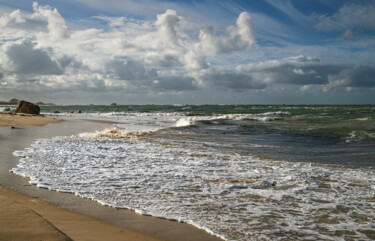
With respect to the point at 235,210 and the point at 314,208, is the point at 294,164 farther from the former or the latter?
the point at 235,210

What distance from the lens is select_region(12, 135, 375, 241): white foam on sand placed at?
3.91 metres

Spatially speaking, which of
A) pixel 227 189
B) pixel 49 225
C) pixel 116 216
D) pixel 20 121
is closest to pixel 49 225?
pixel 49 225

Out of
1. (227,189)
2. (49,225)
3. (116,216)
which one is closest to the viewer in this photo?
(49,225)

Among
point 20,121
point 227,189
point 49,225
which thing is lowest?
point 227,189

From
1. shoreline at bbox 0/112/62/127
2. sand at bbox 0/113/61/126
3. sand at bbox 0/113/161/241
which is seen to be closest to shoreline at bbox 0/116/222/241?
sand at bbox 0/113/161/241

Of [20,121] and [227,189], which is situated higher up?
[20,121]

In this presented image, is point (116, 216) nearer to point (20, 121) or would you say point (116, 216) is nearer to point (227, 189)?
point (227, 189)

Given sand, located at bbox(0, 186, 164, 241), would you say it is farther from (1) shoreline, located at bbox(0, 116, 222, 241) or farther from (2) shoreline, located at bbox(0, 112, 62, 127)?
(2) shoreline, located at bbox(0, 112, 62, 127)

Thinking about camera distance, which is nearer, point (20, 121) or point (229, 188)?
point (229, 188)

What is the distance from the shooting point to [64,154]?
8469 mm

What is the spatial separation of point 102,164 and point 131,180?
178 cm

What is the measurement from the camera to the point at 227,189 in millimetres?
5449

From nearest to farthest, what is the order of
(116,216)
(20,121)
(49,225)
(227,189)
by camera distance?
1. (49,225)
2. (116,216)
3. (227,189)
4. (20,121)

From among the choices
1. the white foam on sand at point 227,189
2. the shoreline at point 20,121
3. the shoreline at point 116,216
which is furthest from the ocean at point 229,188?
the shoreline at point 20,121
